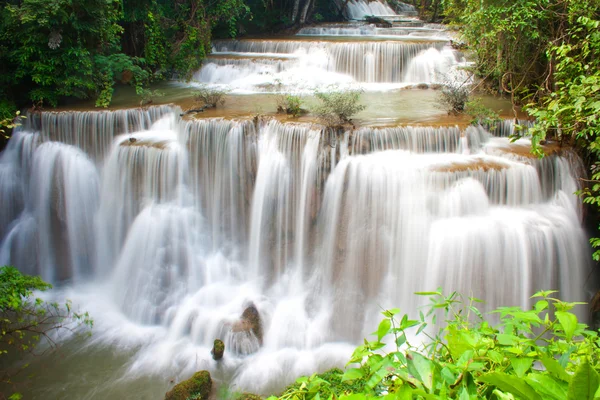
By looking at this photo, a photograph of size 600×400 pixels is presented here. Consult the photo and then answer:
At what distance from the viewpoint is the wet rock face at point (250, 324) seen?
7.20 metres

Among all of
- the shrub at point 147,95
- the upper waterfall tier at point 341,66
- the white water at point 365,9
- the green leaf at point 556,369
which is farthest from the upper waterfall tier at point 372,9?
the green leaf at point 556,369

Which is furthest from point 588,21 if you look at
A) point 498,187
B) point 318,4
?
point 318,4

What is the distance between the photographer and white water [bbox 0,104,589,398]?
22.6ft

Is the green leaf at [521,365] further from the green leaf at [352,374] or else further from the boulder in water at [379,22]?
the boulder in water at [379,22]

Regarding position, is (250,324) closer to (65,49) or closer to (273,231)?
(273,231)

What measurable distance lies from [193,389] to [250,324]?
4.87ft

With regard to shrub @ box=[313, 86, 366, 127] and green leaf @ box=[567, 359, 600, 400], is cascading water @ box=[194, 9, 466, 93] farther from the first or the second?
green leaf @ box=[567, 359, 600, 400]

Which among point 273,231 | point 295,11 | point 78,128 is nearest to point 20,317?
point 273,231

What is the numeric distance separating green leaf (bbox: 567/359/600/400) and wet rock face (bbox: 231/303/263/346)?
21.0 ft

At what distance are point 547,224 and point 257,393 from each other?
5.04 metres

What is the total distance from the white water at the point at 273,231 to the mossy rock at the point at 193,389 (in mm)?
484

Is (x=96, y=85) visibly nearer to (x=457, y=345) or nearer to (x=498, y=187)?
(x=498, y=187)

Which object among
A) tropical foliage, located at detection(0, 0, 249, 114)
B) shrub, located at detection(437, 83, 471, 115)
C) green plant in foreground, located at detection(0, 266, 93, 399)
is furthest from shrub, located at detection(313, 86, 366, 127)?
tropical foliage, located at detection(0, 0, 249, 114)

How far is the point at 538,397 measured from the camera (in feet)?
4.03
